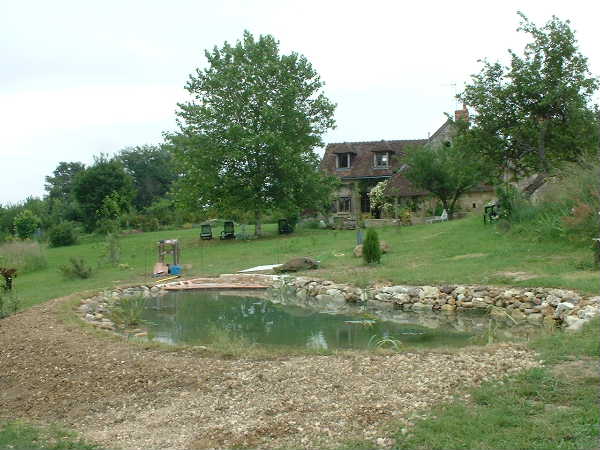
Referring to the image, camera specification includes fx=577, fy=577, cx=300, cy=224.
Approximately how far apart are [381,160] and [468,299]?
28.1 m

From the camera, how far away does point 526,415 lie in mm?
4570

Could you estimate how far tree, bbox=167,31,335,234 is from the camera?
1081 inches

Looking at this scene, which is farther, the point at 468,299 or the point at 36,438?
the point at 468,299

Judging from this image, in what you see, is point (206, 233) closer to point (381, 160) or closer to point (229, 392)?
point (381, 160)

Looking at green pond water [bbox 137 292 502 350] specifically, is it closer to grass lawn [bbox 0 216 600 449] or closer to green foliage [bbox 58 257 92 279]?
grass lawn [bbox 0 216 600 449]

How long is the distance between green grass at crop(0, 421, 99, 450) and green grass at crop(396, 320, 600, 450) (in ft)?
9.05

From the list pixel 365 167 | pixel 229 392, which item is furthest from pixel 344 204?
pixel 229 392

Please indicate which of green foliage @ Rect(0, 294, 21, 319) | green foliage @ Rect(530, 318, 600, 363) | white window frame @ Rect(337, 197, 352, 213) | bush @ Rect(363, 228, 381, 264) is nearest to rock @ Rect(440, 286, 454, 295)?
bush @ Rect(363, 228, 381, 264)

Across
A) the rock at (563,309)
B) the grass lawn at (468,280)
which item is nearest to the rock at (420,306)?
the grass lawn at (468,280)

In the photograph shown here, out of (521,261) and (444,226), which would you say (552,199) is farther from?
(444,226)

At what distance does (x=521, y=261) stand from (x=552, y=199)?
4868 mm

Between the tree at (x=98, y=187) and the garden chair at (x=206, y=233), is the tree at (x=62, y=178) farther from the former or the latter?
the garden chair at (x=206, y=233)

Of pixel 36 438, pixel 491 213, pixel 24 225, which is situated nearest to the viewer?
pixel 36 438

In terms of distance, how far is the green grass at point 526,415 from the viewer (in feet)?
13.6
